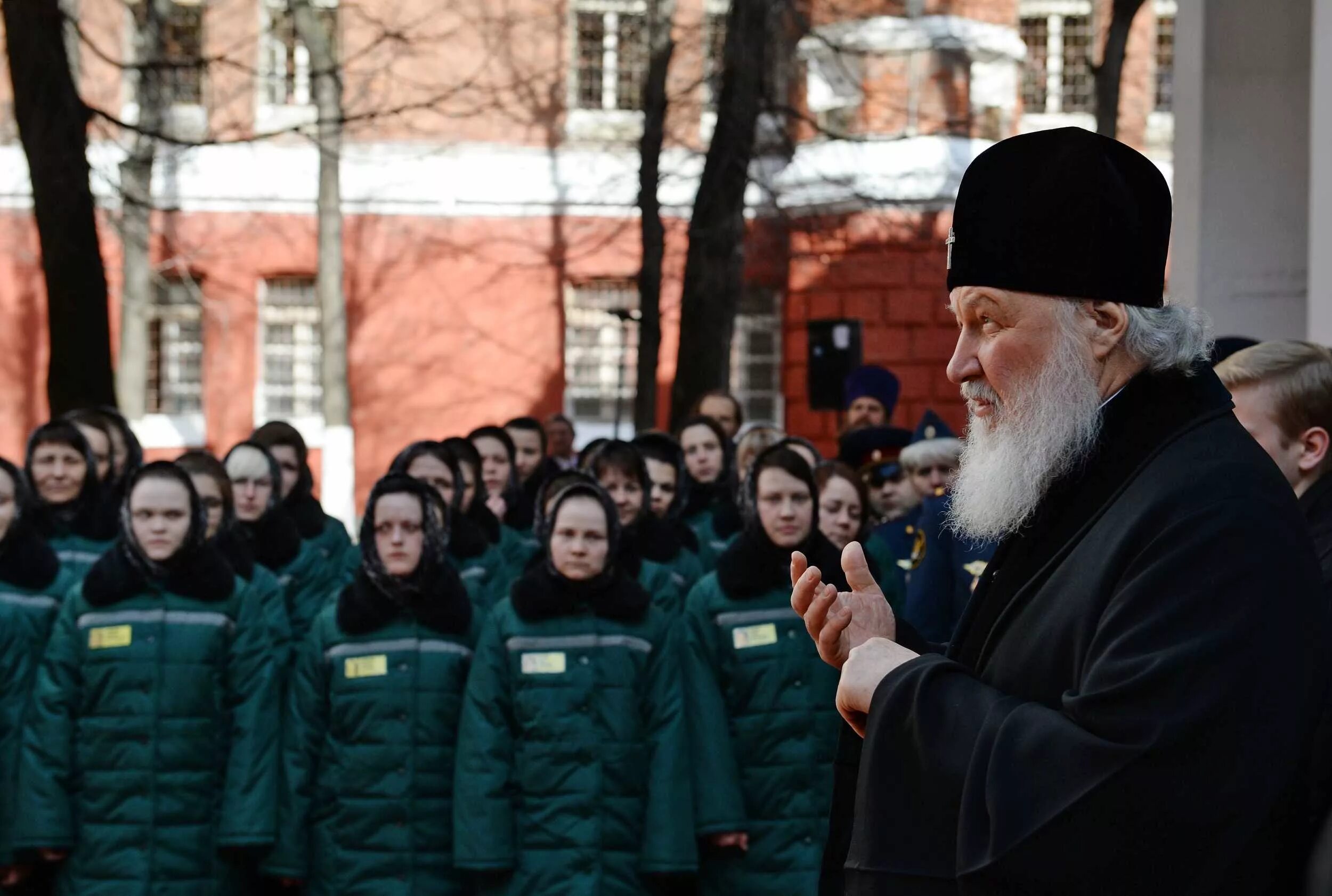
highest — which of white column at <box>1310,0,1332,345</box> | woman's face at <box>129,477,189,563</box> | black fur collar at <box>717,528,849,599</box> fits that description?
white column at <box>1310,0,1332,345</box>

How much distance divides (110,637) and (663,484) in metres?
3.43

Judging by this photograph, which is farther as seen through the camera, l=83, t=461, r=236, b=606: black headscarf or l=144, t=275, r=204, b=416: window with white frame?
l=144, t=275, r=204, b=416: window with white frame

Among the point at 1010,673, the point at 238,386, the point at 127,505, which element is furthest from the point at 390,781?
the point at 238,386

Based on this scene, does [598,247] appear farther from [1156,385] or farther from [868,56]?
[1156,385]

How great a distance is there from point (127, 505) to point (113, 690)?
30.1 inches

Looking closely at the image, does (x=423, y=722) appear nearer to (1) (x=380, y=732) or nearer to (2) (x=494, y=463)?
(1) (x=380, y=732)

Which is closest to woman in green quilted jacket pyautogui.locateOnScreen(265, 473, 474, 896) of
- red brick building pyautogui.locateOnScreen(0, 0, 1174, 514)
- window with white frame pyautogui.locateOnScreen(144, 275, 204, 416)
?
red brick building pyautogui.locateOnScreen(0, 0, 1174, 514)

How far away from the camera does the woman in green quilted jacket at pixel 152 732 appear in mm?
7191

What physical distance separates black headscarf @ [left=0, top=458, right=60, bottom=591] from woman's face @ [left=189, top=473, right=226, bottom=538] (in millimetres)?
675

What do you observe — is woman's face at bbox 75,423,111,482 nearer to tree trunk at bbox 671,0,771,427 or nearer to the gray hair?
tree trunk at bbox 671,0,771,427

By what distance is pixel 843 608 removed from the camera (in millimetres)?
3004

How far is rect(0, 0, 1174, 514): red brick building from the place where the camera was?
934 inches

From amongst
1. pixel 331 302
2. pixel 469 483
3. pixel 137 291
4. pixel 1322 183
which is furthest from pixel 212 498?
pixel 137 291

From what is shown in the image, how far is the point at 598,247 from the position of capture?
24875mm
